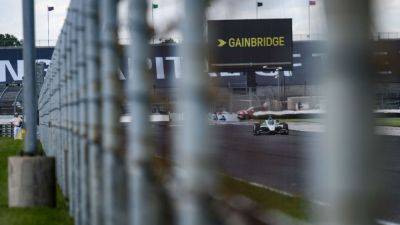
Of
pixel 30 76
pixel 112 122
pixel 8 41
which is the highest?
pixel 8 41

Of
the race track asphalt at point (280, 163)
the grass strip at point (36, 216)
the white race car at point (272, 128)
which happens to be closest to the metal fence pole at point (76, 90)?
the race track asphalt at point (280, 163)

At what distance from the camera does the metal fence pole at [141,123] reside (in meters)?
2.66

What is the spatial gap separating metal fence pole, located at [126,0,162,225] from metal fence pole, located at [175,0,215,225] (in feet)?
2.52

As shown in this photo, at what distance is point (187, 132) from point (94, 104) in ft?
8.46

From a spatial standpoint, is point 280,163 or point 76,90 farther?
point 280,163

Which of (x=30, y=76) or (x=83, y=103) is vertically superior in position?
(x=30, y=76)

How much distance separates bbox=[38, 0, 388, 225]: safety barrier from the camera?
121 centimetres

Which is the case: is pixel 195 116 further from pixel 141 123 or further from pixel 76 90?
pixel 76 90

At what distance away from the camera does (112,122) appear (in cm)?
370

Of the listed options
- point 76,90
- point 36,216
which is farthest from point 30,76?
point 76,90

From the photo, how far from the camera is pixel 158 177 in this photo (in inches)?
102

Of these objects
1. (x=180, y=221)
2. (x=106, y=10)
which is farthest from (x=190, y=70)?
(x=106, y=10)

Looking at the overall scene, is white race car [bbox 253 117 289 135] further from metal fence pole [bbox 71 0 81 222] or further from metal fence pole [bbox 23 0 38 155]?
metal fence pole [bbox 71 0 81 222]

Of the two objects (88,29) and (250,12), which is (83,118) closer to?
(88,29)
